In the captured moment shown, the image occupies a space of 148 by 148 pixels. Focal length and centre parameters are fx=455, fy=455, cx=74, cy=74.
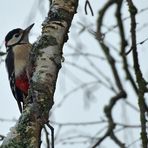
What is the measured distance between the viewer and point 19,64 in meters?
4.67

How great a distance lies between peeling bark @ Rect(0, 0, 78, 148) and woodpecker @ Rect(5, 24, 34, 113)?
2034 mm

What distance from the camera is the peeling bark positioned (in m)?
1.78

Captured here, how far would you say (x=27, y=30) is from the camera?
4.95m

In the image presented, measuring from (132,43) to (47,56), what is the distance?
65 centimetres

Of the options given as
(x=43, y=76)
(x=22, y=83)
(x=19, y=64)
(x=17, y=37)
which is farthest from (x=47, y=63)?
(x=17, y=37)

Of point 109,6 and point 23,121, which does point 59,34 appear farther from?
point 109,6

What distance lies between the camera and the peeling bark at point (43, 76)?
1.78 meters

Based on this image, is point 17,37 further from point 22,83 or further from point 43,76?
point 43,76

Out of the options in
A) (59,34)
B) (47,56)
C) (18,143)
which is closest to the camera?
(18,143)

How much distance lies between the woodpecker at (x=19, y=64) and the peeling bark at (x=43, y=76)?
2034 mm

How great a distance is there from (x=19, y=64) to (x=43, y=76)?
267cm

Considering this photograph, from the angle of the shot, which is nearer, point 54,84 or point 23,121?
point 23,121

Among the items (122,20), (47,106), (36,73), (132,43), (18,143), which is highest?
(122,20)

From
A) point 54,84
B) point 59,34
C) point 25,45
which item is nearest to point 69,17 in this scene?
point 59,34
